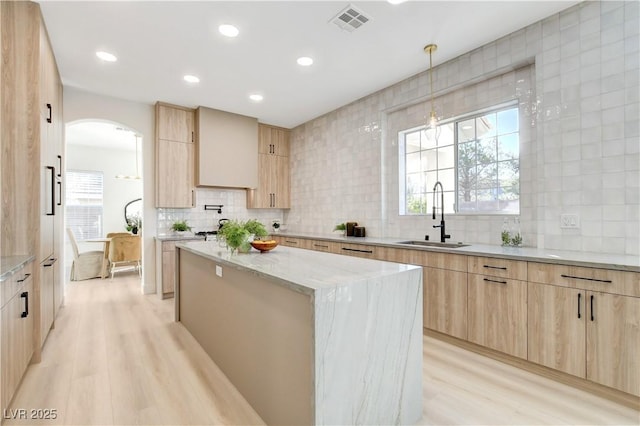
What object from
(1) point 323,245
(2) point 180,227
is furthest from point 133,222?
(1) point 323,245

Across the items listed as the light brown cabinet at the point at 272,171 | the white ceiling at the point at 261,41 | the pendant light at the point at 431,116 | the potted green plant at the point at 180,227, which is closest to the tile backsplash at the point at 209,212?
the potted green plant at the point at 180,227

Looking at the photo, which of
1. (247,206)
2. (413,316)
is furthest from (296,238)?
(413,316)

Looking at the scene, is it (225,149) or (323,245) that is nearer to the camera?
(323,245)

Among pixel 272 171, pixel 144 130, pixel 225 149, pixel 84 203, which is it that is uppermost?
pixel 144 130

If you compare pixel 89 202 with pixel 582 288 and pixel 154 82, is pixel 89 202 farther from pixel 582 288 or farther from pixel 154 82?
pixel 582 288

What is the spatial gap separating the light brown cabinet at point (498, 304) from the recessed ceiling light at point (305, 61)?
262 centimetres

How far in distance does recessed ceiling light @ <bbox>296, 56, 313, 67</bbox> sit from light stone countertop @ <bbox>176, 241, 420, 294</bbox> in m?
2.19

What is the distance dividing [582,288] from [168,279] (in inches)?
183

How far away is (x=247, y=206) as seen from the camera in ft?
18.6

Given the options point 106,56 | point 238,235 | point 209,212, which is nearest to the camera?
point 238,235

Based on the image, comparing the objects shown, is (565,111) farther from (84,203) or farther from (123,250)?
(84,203)

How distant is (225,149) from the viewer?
5000 mm

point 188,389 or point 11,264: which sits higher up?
point 11,264

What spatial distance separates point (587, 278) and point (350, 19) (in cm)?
266
